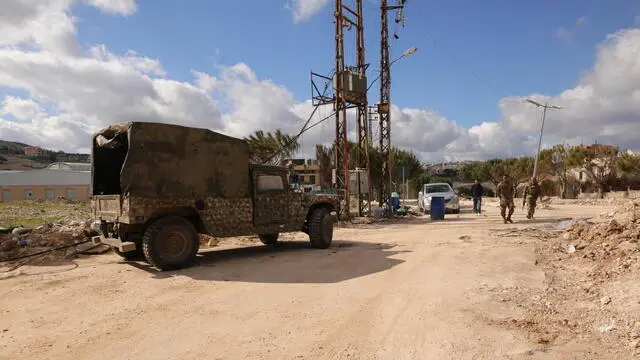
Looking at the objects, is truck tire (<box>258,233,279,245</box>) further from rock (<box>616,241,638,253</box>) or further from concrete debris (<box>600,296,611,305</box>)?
concrete debris (<box>600,296,611,305</box>)

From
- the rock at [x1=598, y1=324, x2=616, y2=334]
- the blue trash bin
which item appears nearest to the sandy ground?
the rock at [x1=598, y1=324, x2=616, y2=334]

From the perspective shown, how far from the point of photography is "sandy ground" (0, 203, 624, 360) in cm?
396

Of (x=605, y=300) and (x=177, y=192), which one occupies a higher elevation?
(x=177, y=192)

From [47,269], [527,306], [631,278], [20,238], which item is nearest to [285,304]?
[527,306]

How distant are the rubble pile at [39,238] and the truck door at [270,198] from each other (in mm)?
3906

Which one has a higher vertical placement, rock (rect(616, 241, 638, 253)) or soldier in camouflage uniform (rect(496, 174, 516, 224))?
soldier in camouflage uniform (rect(496, 174, 516, 224))

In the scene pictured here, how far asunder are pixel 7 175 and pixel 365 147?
50.0 m

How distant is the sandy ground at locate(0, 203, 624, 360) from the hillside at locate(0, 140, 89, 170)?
93.8m

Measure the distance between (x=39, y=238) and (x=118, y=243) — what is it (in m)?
3.37

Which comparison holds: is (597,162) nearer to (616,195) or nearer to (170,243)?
(616,195)

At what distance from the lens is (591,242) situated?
794 cm

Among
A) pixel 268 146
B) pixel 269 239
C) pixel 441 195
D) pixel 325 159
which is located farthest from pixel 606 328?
pixel 325 159

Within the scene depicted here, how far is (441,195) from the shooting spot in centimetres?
2241

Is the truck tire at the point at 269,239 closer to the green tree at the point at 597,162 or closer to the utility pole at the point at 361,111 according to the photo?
the utility pole at the point at 361,111
